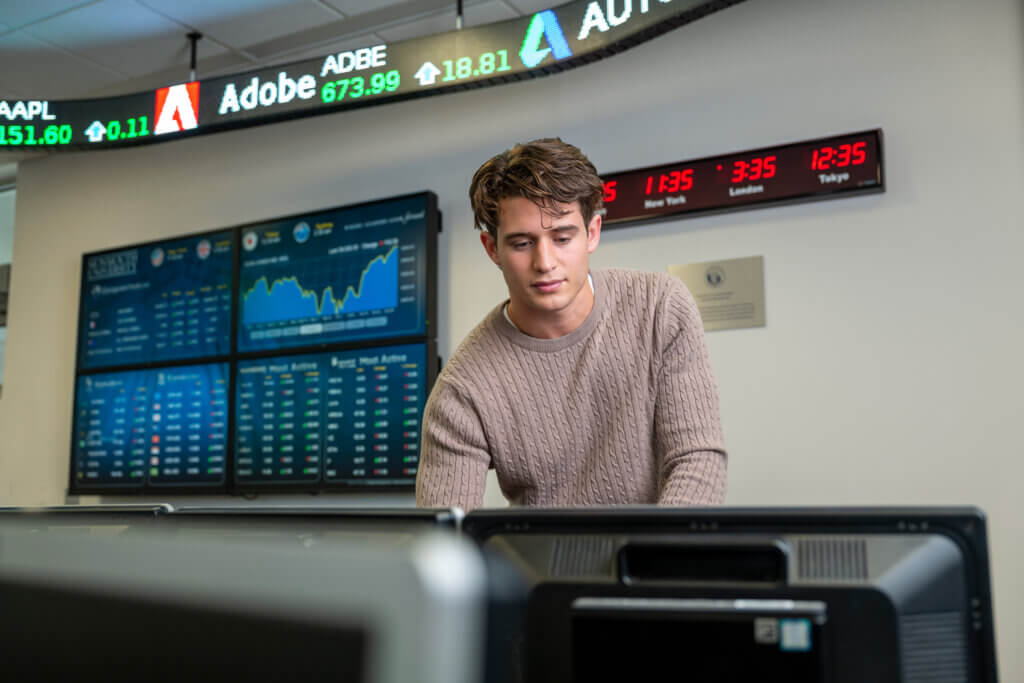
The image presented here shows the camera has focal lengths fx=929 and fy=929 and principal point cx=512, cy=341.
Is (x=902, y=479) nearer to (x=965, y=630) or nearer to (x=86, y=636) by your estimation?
(x=965, y=630)

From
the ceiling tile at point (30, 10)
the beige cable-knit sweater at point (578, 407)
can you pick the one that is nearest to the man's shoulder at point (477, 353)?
the beige cable-knit sweater at point (578, 407)

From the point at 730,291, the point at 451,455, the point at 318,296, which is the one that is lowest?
the point at 451,455

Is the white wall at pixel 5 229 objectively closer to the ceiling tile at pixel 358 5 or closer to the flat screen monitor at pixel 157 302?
the flat screen monitor at pixel 157 302

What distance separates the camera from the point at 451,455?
152 centimetres

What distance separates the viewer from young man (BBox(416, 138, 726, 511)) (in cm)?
150

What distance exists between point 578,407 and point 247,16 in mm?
2291

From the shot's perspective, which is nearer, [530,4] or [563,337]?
[563,337]

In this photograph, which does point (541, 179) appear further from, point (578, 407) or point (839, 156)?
point (839, 156)

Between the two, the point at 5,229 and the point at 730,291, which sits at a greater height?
the point at 5,229

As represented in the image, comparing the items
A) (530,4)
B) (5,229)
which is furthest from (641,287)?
(5,229)

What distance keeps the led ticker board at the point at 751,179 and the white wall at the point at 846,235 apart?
5 centimetres

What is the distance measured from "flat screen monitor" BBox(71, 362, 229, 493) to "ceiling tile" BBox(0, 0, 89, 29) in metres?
1.35

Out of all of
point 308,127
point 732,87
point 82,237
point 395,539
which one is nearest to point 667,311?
point 395,539

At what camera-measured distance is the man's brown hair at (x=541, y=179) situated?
1.48 meters
